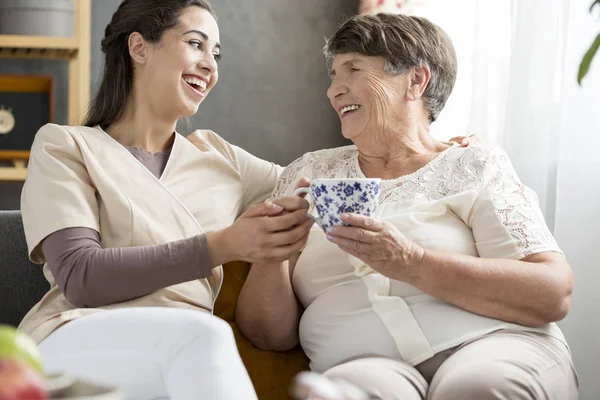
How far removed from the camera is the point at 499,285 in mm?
1624

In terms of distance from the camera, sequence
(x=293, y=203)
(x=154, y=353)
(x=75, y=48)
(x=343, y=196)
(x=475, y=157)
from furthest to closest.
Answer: (x=75, y=48) → (x=475, y=157) → (x=293, y=203) → (x=343, y=196) → (x=154, y=353)

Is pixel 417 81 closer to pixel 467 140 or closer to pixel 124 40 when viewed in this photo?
pixel 467 140

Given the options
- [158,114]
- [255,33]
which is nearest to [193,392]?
[158,114]

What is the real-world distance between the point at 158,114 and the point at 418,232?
64 centimetres

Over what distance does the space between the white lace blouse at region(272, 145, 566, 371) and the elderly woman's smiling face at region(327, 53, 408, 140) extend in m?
0.15

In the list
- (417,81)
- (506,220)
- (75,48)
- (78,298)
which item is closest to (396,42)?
(417,81)

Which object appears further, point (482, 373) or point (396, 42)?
point (396, 42)

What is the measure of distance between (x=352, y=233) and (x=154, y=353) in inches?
16.8

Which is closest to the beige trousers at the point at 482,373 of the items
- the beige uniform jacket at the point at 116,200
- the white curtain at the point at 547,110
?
the beige uniform jacket at the point at 116,200

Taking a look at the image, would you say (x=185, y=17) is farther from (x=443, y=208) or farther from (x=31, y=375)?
(x=31, y=375)

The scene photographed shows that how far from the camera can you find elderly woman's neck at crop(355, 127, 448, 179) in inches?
75.4

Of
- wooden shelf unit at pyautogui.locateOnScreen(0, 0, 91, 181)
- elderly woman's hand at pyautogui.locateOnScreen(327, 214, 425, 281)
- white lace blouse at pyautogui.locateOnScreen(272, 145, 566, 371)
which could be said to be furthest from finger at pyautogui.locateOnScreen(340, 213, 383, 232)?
wooden shelf unit at pyautogui.locateOnScreen(0, 0, 91, 181)

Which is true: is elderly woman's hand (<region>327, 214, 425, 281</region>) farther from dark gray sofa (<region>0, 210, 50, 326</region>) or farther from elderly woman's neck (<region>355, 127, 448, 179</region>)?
dark gray sofa (<region>0, 210, 50, 326</region>)

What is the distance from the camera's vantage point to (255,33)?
11.3 ft
